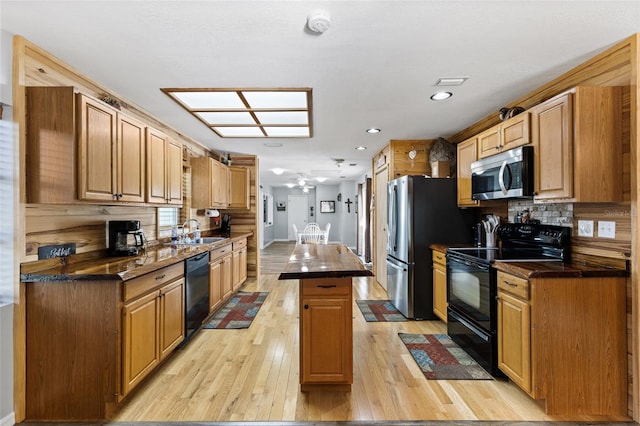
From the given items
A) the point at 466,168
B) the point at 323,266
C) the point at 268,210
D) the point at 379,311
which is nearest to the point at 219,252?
the point at 323,266

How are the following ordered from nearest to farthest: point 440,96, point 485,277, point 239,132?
1. point 485,277
2. point 440,96
3. point 239,132

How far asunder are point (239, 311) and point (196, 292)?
3.27 ft

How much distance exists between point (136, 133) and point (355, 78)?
1.89 meters

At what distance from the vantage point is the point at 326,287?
216 centimetres

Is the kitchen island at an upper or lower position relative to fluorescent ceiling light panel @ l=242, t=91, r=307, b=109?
lower

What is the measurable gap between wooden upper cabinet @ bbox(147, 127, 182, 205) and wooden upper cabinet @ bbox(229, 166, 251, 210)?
182cm

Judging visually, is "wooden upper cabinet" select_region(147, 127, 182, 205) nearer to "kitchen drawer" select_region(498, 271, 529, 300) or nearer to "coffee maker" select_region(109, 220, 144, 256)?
"coffee maker" select_region(109, 220, 144, 256)

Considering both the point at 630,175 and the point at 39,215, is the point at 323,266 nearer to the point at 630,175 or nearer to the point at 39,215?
the point at 39,215

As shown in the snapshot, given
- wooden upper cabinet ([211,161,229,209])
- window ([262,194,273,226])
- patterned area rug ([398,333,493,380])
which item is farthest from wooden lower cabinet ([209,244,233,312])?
window ([262,194,273,226])

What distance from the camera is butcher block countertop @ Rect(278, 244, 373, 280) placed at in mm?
2008

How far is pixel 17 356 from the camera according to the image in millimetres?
1845

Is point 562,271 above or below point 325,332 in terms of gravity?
above

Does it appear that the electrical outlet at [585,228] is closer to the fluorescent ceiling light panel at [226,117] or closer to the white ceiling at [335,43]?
the white ceiling at [335,43]

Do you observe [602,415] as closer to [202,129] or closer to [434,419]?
[434,419]
